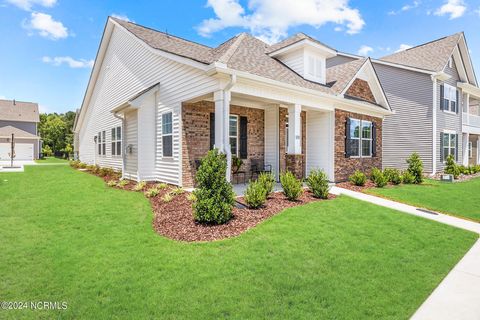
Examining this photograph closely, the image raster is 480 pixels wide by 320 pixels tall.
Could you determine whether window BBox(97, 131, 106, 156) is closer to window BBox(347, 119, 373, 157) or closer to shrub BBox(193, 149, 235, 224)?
shrub BBox(193, 149, 235, 224)

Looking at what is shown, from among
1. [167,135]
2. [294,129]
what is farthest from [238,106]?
[167,135]

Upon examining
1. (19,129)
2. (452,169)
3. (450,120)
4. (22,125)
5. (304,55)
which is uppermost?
(304,55)

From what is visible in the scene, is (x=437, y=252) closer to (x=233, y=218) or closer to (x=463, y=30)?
(x=233, y=218)

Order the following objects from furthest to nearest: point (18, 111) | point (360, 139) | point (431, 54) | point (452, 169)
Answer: point (18, 111)
point (431, 54)
point (452, 169)
point (360, 139)

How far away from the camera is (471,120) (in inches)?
889

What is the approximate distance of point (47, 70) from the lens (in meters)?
18.1

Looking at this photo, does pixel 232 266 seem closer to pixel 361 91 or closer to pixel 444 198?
pixel 444 198

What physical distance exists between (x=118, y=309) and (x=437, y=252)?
5501 mm

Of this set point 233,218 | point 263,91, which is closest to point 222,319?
point 233,218

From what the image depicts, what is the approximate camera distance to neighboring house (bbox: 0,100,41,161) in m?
32.1

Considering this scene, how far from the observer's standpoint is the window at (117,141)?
1391cm

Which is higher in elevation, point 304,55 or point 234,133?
point 304,55

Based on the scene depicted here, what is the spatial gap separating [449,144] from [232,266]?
2209 centimetres

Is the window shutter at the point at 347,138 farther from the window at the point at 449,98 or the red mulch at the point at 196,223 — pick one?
the window at the point at 449,98
